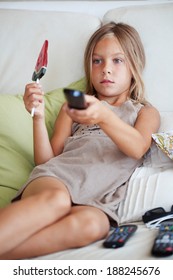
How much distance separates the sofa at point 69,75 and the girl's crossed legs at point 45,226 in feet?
0.44

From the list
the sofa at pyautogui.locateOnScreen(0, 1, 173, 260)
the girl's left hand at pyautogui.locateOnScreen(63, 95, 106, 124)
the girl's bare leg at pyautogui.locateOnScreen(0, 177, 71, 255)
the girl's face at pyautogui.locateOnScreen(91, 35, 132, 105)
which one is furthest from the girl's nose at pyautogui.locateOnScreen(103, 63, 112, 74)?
the girl's bare leg at pyautogui.locateOnScreen(0, 177, 71, 255)

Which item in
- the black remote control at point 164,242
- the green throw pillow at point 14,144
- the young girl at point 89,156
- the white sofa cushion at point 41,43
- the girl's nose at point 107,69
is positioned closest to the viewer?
the black remote control at point 164,242

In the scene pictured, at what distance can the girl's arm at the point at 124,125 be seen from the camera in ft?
3.43

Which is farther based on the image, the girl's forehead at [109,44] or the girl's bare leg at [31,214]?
the girl's forehead at [109,44]

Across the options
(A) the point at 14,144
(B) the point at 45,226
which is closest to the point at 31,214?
(B) the point at 45,226

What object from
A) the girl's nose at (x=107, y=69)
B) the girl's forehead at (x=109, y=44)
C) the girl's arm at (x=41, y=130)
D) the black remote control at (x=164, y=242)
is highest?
the girl's forehead at (x=109, y=44)

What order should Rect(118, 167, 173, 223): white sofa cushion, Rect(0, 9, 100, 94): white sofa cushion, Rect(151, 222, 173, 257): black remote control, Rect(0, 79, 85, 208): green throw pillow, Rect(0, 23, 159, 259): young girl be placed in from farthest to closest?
1. Rect(0, 9, 100, 94): white sofa cushion
2. Rect(0, 79, 85, 208): green throw pillow
3. Rect(118, 167, 173, 223): white sofa cushion
4. Rect(0, 23, 159, 259): young girl
5. Rect(151, 222, 173, 257): black remote control

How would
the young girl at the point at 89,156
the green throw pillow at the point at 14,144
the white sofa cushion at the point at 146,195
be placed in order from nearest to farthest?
the young girl at the point at 89,156
the white sofa cushion at the point at 146,195
the green throw pillow at the point at 14,144

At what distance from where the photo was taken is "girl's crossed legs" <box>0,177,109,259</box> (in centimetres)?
98

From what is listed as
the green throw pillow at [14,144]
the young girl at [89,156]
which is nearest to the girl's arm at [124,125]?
the young girl at [89,156]

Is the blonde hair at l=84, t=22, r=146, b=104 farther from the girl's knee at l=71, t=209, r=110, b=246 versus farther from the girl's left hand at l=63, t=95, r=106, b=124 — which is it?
the girl's knee at l=71, t=209, r=110, b=246

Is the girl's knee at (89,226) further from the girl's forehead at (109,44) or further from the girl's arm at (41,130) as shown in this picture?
the girl's forehead at (109,44)

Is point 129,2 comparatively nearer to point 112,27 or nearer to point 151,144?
point 112,27

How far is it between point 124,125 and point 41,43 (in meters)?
0.65
